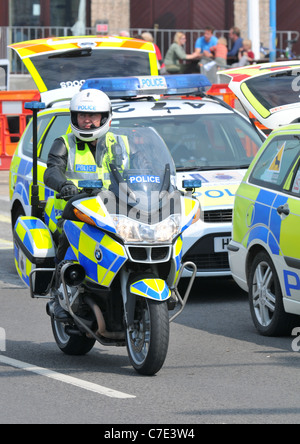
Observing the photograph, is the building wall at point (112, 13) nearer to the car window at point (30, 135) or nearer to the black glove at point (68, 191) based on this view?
the car window at point (30, 135)

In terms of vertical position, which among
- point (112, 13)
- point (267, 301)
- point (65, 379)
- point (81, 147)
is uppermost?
point (112, 13)

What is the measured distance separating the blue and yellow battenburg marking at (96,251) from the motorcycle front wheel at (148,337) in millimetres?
272

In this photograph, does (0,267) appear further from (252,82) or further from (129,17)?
(129,17)

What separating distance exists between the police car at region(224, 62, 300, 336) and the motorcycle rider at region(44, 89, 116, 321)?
1.58m

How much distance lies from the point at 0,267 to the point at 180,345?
448cm

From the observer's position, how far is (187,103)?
1228 cm

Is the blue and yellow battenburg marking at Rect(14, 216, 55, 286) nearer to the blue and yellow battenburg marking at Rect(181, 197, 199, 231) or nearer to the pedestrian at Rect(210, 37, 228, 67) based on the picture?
the blue and yellow battenburg marking at Rect(181, 197, 199, 231)

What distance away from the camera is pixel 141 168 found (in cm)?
757

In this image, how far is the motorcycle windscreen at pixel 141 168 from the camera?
739cm

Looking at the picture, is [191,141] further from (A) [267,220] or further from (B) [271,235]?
(B) [271,235]

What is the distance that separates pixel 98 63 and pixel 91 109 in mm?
7259

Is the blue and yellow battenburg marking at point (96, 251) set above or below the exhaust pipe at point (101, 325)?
above

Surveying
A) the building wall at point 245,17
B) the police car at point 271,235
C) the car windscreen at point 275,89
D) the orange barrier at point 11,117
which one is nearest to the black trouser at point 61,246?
the police car at point 271,235

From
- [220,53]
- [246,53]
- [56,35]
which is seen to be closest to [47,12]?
[56,35]
